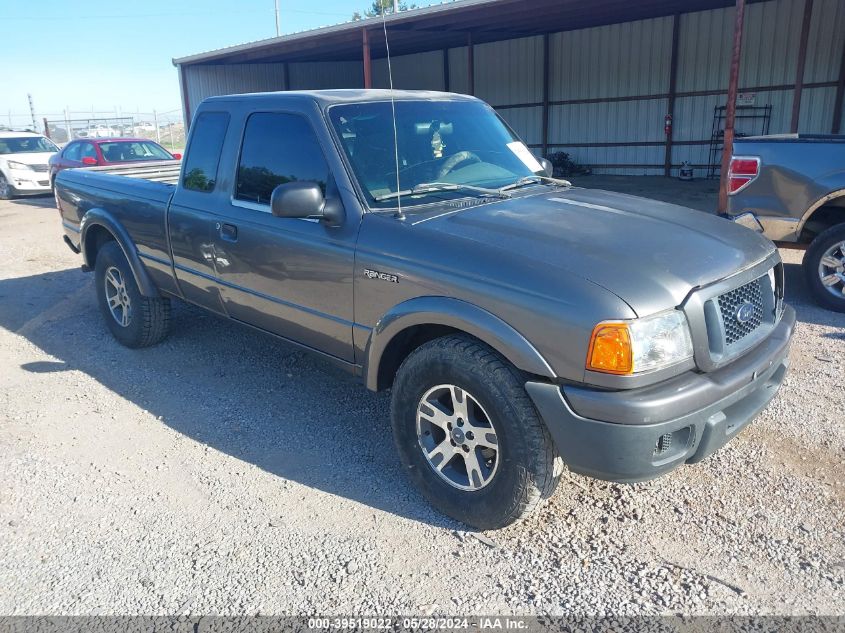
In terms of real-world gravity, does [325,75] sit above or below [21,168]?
above

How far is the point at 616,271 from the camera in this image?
2.73m

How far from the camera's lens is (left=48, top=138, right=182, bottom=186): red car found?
14328mm

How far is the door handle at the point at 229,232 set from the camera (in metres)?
4.13

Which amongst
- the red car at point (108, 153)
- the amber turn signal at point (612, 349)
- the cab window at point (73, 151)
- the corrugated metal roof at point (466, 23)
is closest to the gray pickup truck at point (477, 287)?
the amber turn signal at point (612, 349)

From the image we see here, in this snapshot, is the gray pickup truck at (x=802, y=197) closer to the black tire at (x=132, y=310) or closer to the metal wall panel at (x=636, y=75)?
the black tire at (x=132, y=310)

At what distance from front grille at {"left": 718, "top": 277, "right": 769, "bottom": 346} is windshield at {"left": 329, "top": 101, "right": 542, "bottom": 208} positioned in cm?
145

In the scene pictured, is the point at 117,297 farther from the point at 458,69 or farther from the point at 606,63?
the point at 458,69

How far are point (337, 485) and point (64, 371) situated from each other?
2.95 m

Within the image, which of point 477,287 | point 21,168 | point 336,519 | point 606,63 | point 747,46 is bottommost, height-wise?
point 336,519

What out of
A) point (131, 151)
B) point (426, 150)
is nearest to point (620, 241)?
point (426, 150)

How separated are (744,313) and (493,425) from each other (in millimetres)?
1220

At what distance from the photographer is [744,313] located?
297 cm

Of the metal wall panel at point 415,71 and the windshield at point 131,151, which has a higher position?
the metal wall panel at point 415,71

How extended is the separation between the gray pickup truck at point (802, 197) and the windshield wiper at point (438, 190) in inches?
123
